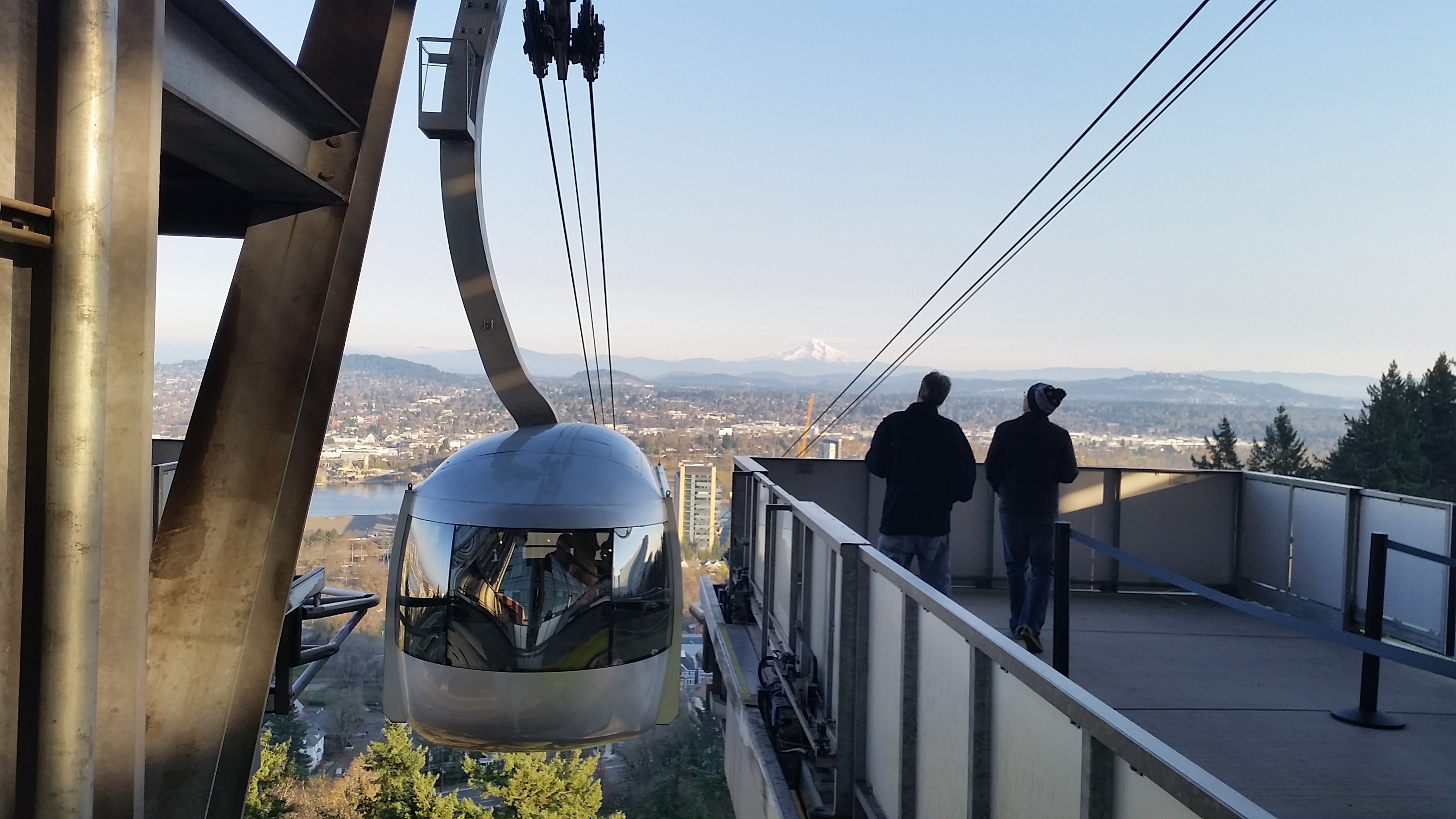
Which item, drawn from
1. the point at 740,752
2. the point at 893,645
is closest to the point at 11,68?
the point at 893,645

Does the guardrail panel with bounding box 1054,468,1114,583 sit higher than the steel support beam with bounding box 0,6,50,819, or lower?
lower

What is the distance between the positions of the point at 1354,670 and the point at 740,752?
15.4ft

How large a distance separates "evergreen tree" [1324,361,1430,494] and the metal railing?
5988cm

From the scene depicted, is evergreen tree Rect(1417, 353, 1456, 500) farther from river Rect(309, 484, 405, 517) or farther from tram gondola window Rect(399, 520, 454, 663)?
tram gondola window Rect(399, 520, 454, 663)

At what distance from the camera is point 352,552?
5256 centimetres

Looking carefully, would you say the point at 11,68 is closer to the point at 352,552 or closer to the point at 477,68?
the point at 477,68

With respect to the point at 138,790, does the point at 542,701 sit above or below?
below

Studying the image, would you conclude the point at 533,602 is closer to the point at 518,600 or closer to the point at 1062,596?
the point at 518,600

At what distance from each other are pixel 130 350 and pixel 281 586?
158cm

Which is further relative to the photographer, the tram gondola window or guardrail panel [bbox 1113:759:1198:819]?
the tram gondola window

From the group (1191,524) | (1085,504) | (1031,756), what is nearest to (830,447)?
(1085,504)

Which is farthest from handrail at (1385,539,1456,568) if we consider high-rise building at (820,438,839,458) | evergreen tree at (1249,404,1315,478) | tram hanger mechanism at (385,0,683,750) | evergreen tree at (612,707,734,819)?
evergreen tree at (1249,404,1315,478)

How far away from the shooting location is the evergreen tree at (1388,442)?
56531mm

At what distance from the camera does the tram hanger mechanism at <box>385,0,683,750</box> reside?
7.27 meters
